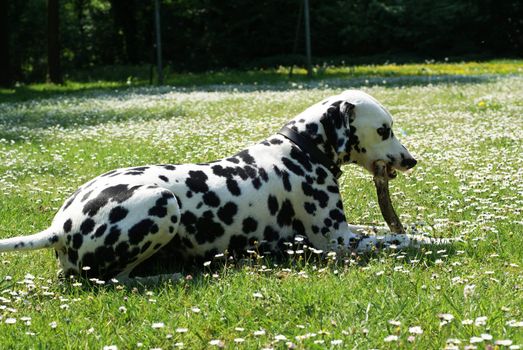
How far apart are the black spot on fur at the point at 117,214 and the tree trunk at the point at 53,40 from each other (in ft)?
95.9

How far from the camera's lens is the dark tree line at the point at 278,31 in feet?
161

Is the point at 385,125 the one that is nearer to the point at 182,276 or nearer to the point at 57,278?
the point at 182,276

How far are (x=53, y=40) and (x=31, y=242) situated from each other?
96.8 ft

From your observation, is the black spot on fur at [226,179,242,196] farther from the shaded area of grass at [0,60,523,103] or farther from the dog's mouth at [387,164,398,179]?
the shaded area of grass at [0,60,523,103]

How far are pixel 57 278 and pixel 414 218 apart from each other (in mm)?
3650

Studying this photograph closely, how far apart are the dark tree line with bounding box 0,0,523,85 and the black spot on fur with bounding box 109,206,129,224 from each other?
4178 cm

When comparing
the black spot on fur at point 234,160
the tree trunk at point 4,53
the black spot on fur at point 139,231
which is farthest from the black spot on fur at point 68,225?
the tree trunk at point 4,53

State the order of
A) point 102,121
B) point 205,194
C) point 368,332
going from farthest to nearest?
point 102,121 → point 205,194 → point 368,332

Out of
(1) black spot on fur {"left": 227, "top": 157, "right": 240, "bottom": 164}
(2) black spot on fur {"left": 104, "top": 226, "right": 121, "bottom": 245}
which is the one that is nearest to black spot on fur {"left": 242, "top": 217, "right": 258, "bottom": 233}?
(1) black spot on fur {"left": 227, "top": 157, "right": 240, "bottom": 164}

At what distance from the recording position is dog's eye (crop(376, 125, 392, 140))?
6.57 metres

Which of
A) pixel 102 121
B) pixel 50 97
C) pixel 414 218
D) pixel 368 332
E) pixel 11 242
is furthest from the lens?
pixel 50 97

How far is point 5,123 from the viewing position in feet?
61.3

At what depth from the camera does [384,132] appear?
6.62 meters

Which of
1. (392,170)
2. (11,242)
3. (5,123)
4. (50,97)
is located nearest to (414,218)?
(392,170)
